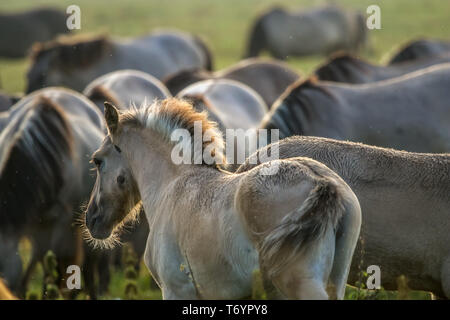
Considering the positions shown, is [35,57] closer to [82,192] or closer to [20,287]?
[82,192]

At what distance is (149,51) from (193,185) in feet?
34.6

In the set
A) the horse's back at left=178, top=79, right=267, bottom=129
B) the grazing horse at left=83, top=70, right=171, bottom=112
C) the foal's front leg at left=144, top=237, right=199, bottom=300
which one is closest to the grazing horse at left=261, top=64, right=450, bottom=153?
the horse's back at left=178, top=79, right=267, bottom=129

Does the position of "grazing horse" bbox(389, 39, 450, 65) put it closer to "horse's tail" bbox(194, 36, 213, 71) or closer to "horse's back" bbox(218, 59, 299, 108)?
"horse's back" bbox(218, 59, 299, 108)

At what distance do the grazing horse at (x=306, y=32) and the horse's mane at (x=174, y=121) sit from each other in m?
21.7

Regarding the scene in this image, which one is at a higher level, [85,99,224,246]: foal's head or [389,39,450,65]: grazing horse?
[85,99,224,246]: foal's head

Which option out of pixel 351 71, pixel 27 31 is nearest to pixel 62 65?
pixel 351 71

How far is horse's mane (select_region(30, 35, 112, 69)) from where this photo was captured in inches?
494

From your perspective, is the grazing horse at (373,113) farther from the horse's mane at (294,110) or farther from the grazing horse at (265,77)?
the grazing horse at (265,77)

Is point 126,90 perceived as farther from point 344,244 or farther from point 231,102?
point 344,244

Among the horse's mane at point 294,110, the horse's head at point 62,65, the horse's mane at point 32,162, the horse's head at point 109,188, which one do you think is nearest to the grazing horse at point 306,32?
the horse's head at point 62,65

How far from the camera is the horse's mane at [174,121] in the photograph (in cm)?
404

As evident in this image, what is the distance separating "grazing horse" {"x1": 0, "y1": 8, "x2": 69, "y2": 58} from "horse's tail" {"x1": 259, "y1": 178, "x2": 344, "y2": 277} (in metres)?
26.6

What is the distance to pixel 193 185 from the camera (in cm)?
386
